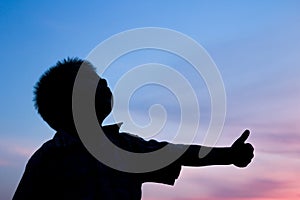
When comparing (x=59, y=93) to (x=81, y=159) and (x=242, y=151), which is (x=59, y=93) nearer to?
(x=81, y=159)

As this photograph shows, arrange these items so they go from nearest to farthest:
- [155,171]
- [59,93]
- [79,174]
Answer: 1. [79,174]
2. [155,171]
3. [59,93]

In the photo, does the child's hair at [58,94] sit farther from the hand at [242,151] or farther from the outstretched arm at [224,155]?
the hand at [242,151]

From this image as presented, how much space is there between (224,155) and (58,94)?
1517mm

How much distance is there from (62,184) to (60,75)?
951 mm

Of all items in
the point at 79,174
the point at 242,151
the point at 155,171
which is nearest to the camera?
the point at 242,151

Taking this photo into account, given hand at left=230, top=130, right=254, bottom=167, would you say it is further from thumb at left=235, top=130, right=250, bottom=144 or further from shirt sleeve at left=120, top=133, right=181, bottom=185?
shirt sleeve at left=120, top=133, right=181, bottom=185

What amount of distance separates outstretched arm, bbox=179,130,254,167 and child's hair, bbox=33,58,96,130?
106 centimetres

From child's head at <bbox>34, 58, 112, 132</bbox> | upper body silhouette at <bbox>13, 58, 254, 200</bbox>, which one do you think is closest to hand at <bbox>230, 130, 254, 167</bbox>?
upper body silhouette at <bbox>13, 58, 254, 200</bbox>

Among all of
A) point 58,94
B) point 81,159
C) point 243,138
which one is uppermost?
point 58,94

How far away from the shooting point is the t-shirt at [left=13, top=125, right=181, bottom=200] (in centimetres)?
387

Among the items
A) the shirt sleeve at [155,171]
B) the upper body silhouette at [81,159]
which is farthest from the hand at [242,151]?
the shirt sleeve at [155,171]

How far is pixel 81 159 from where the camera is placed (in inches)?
157

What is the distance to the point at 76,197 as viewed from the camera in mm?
3861

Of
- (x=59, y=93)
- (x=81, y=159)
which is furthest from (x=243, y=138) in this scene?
(x=59, y=93)
